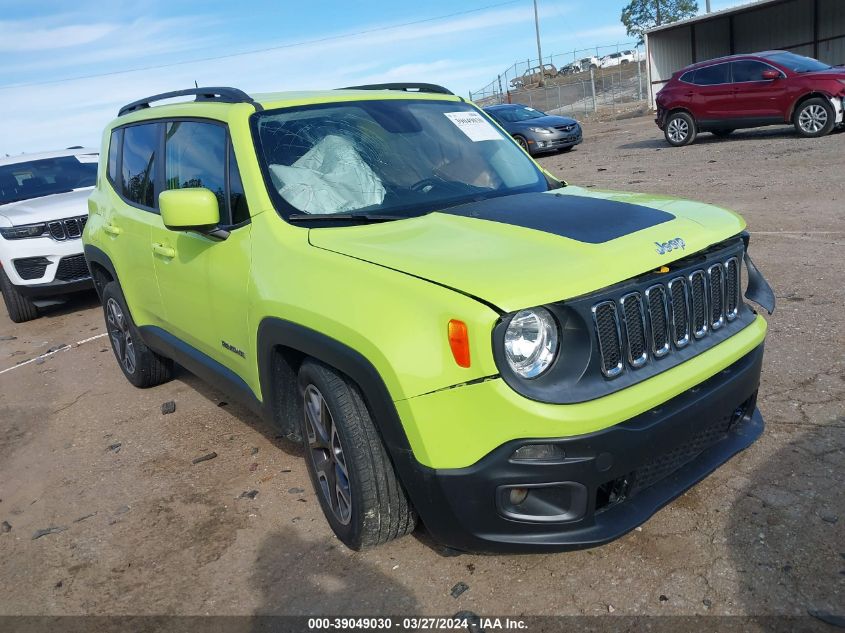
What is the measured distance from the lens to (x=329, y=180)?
3582 mm

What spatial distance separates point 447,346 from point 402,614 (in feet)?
3.40

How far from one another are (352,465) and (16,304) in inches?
282

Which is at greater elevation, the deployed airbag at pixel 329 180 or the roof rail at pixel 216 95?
the roof rail at pixel 216 95

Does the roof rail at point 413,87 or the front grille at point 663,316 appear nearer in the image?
the front grille at point 663,316

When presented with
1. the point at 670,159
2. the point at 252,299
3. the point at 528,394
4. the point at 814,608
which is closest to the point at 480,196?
the point at 252,299

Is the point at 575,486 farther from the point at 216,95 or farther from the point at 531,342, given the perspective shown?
the point at 216,95

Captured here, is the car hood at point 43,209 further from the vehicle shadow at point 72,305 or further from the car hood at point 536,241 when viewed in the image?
the car hood at point 536,241

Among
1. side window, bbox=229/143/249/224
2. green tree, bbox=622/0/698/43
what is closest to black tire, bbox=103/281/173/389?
side window, bbox=229/143/249/224

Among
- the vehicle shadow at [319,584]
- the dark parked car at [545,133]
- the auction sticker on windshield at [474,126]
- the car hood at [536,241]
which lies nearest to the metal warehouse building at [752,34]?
the dark parked car at [545,133]

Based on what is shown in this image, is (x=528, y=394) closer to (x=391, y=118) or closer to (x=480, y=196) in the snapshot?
(x=480, y=196)

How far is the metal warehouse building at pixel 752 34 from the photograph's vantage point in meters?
25.5

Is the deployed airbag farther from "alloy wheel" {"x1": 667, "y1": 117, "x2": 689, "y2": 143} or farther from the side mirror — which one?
"alloy wheel" {"x1": 667, "y1": 117, "x2": 689, "y2": 143}

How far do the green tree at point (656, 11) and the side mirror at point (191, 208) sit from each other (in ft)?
254

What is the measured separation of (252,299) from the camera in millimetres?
3338
